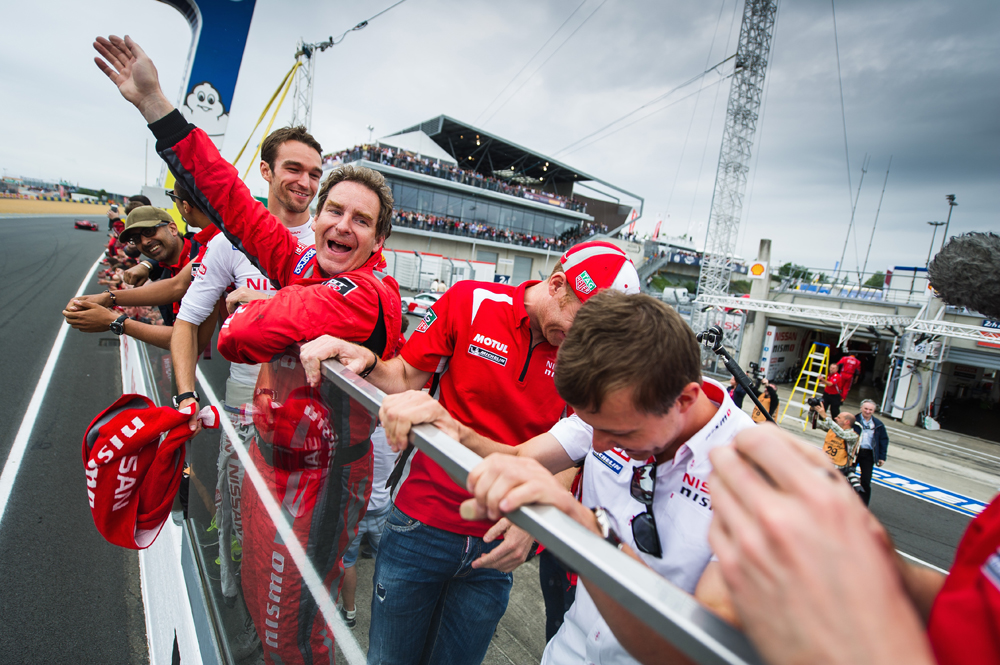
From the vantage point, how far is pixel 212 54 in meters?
6.42

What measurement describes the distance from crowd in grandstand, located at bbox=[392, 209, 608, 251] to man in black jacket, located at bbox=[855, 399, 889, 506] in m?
24.9

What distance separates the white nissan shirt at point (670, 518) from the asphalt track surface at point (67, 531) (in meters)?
2.02

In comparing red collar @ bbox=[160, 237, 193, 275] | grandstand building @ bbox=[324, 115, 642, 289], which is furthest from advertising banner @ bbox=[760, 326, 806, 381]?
red collar @ bbox=[160, 237, 193, 275]

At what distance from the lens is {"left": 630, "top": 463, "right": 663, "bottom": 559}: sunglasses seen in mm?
1128

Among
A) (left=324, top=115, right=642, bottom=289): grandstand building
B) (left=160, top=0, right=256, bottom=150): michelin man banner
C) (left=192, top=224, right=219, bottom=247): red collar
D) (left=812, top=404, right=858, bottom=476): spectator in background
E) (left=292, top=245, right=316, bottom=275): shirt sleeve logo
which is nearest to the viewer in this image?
(left=292, top=245, right=316, bottom=275): shirt sleeve logo

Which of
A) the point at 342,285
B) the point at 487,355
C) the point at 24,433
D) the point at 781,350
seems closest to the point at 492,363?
the point at 487,355

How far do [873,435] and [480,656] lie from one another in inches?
318

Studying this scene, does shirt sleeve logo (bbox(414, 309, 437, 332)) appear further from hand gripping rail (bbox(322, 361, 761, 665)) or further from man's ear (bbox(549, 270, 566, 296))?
hand gripping rail (bbox(322, 361, 761, 665))

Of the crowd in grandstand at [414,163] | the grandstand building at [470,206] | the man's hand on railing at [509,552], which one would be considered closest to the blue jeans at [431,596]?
the man's hand on railing at [509,552]

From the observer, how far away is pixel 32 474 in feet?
13.5

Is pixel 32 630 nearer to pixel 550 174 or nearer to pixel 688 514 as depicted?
pixel 688 514

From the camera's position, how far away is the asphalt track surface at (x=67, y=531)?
8.46 feet

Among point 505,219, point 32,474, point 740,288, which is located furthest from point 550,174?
point 32,474

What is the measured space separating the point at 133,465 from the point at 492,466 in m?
1.69
